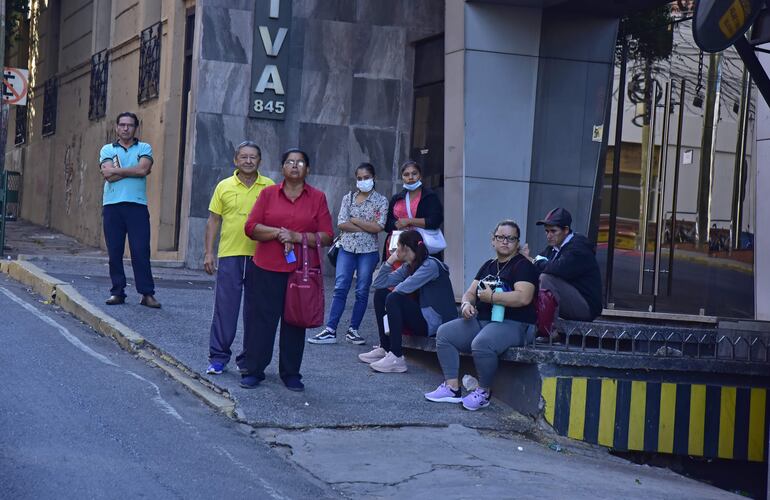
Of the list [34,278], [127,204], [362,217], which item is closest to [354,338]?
[362,217]

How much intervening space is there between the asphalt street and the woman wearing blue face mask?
278 centimetres

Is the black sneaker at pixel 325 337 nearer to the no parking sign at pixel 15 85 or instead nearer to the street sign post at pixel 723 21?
the street sign post at pixel 723 21

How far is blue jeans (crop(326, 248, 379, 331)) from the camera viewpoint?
11.9m

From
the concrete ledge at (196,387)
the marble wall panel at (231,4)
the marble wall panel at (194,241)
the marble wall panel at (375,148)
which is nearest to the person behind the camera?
the concrete ledge at (196,387)

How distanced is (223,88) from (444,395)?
9.78 metres

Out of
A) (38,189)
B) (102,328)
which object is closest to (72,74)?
(38,189)

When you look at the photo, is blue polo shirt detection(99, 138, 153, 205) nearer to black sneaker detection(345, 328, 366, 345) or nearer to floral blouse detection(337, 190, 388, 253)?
floral blouse detection(337, 190, 388, 253)

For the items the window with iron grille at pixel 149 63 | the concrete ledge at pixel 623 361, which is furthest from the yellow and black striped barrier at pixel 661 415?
the window with iron grille at pixel 149 63

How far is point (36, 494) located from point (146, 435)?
1.57 m

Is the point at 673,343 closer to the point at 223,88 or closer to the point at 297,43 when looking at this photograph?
the point at 223,88

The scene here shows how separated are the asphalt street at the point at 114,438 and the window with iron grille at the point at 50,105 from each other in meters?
20.8

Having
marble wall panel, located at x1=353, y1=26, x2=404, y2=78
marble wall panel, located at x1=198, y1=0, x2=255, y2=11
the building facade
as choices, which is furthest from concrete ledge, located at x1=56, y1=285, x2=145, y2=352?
marble wall panel, located at x1=353, y1=26, x2=404, y2=78

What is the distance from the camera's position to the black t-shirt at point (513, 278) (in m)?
9.89

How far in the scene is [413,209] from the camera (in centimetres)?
1170
